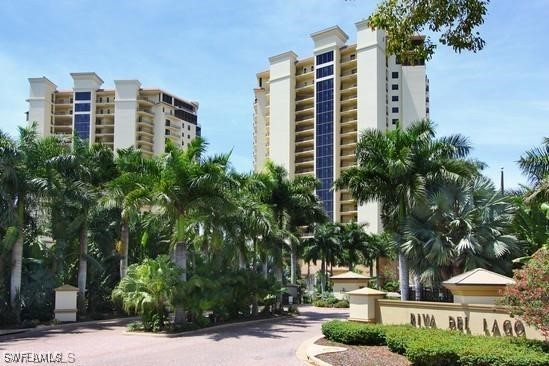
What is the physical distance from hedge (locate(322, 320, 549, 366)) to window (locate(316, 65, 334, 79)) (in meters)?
82.2

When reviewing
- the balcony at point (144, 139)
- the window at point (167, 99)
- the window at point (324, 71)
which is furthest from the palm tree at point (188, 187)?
the window at point (167, 99)

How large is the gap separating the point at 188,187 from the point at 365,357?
11.7 metres

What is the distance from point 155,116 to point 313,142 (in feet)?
124

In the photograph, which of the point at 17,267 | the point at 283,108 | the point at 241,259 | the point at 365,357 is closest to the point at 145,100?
the point at 283,108

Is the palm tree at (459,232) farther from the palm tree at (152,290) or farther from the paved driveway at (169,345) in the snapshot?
the palm tree at (152,290)

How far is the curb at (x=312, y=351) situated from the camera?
600 inches

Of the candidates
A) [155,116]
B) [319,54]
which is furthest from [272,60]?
[155,116]

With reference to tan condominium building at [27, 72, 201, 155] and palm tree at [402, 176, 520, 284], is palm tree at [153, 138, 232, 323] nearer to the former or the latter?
palm tree at [402, 176, 520, 284]

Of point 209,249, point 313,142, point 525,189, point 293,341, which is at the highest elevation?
point 313,142

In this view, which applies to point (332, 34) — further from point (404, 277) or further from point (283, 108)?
point (404, 277)

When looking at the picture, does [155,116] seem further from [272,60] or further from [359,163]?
[359,163]

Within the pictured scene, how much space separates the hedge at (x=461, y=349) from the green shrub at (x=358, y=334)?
74 cm

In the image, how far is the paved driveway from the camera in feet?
52.3

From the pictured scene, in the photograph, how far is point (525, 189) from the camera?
99.8 ft
